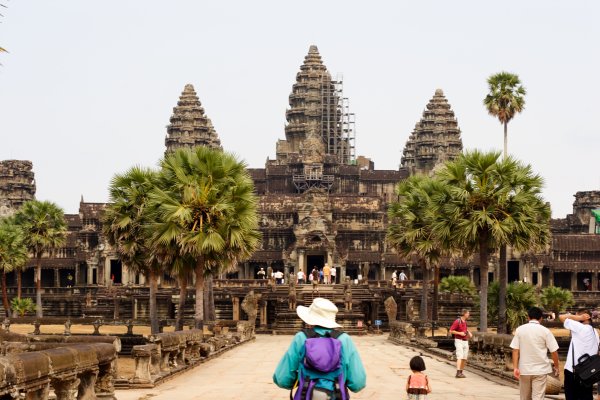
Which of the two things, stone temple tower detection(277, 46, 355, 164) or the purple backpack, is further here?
stone temple tower detection(277, 46, 355, 164)

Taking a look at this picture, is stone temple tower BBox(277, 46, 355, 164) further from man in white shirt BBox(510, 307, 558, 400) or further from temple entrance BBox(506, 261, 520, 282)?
man in white shirt BBox(510, 307, 558, 400)

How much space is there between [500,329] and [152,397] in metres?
28.2

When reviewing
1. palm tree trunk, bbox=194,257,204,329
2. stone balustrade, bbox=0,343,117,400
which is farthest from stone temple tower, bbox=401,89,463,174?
stone balustrade, bbox=0,343,117,400

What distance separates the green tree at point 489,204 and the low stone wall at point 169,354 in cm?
955

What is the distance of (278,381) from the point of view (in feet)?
38.6

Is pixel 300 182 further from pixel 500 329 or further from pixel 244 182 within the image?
pixel 244 182

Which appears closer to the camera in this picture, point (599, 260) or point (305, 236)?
point (305, 236)

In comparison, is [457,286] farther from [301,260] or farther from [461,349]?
[461,349]

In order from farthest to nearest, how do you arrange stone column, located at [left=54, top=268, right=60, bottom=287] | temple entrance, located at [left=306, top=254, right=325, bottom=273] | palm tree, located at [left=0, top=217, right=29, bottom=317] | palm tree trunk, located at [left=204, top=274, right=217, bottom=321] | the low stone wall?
stone column, located at [left=54, top=268, right=60, bottom=287] < temple entrance, located at [left=306, top=254, right=325, bottom=273] < palm tree, located at [left=0, top=217, right=29, bottom=317] < palm tree trunk, located at [left=204, top=274, right=217, bottom=321] < the low stone wall

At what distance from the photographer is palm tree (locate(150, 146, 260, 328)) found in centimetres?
3853

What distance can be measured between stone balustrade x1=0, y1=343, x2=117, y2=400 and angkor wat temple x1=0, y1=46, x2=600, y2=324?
209ft

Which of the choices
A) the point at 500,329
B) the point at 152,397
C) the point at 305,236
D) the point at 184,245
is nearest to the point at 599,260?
the point at 305,236

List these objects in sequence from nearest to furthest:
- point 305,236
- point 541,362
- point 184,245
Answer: point 541,362 < point 184,245 < point 305,236

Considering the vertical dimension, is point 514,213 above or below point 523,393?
above
